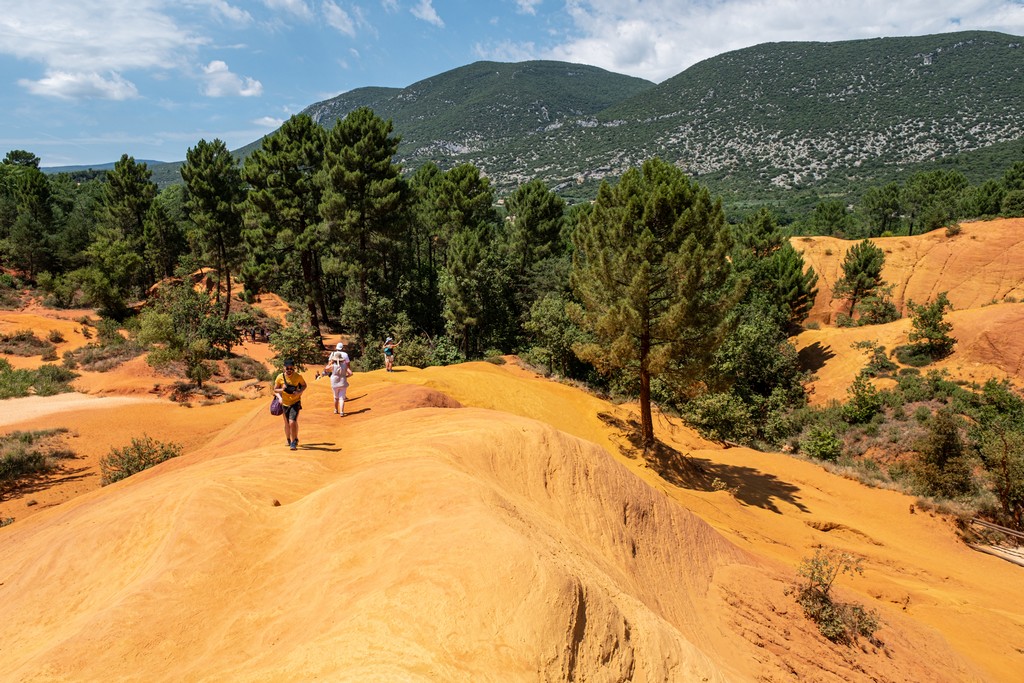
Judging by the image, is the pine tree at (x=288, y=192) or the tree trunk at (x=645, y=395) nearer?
the tree trunk at (x=645, y=395)

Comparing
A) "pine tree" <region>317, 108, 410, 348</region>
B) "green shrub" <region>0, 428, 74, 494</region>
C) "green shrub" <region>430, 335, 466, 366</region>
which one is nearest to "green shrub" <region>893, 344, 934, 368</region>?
"green shrub" <region>430, 335, 466, 366</region>

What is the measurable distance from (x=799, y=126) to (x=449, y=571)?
172573 mm

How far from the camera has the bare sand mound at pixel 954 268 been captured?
37.3 metres

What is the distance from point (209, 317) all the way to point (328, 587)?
30.4 metres

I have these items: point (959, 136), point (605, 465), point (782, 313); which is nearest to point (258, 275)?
point (605, 465)

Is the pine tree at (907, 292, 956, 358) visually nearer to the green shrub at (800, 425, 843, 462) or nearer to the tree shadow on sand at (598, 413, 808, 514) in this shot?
the green shrub at (800, 425, 843, 462)

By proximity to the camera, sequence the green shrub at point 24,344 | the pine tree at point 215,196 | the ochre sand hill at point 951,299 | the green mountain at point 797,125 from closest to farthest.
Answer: the ochre sand hill at point 951,299 < the green shrub at point 24,344 < the pine tree at point 215,196 < the green mountain at point 797,125

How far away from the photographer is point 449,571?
4.53 m

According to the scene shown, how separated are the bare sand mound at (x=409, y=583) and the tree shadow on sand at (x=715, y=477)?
5469 millimetres

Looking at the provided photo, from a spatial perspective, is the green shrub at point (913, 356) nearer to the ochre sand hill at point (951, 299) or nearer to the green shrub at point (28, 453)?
the ochre sand hill at point (951, 299)

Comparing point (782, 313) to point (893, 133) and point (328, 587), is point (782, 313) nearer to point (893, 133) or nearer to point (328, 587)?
point (328, 587)

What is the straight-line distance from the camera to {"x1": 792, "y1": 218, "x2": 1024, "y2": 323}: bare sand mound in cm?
3731

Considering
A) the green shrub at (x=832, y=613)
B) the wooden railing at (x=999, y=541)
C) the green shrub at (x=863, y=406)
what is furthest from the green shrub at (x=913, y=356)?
the green shrub at (x=832, y=613)

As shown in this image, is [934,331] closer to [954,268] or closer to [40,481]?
[954,268]
